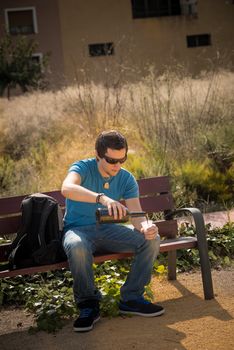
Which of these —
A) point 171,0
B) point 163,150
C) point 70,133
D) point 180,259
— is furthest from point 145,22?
point 180,259

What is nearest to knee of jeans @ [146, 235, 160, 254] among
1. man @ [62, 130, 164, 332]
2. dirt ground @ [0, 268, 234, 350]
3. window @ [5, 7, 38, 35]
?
man @ [62, 130, 164, 332]

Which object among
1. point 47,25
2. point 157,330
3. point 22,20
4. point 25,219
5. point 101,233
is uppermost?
point 22,20

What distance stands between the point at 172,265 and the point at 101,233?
90 cm

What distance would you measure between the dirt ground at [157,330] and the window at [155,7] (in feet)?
113

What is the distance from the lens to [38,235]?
401cm

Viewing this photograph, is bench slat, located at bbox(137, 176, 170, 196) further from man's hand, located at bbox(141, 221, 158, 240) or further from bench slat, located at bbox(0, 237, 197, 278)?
man's hand, located at bbox(141, 221, 158, 240)

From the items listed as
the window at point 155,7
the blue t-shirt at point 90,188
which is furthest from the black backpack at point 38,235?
the window at point 155,7

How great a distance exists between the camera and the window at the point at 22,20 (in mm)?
36066

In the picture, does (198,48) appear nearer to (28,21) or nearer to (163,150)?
(28,21)

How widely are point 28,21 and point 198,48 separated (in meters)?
10.1

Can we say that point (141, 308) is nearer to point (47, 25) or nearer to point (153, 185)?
point (153, 185)

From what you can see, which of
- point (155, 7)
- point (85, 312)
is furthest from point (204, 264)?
point (155, 7)

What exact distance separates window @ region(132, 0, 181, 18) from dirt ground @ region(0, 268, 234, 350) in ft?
113

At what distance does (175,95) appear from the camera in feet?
32.2
